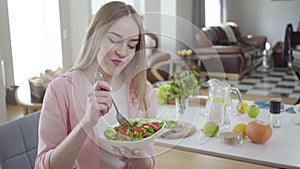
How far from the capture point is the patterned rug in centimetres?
497

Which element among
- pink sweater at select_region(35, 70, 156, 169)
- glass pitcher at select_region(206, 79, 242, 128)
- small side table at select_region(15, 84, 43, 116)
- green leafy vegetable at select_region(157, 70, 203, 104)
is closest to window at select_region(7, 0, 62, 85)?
small side table at select_region(15, 84, 43, 116)

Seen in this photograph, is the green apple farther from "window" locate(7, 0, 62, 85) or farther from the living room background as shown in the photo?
"window" locate(7, 0, 62, 85)

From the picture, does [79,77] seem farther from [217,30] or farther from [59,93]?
[217,30]

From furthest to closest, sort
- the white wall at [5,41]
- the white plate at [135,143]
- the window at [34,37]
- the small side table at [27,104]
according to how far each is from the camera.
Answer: the window at [34,37] < the white wall at [5,41] < the small side table at [27,104] < the white plate at [135,143]

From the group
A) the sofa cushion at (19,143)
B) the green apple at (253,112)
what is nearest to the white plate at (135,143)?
the sofa cushion at (19,143)

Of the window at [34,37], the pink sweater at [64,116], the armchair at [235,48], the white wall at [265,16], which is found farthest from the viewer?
the white wall at [265,16]

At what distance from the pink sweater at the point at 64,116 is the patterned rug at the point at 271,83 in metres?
4.28

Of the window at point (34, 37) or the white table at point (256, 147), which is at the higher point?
the window at point (34, 37)

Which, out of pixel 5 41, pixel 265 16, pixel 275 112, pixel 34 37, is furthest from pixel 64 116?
pixel 265 16

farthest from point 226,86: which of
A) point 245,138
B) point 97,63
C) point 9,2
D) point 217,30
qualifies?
point 217,30

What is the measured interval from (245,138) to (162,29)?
31.2 inches

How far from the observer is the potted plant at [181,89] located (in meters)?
1.10

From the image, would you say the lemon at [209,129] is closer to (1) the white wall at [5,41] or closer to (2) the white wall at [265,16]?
(1) the white wall at [5,41]

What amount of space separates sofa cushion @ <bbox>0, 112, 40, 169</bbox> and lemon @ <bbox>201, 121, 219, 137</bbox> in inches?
24.4
